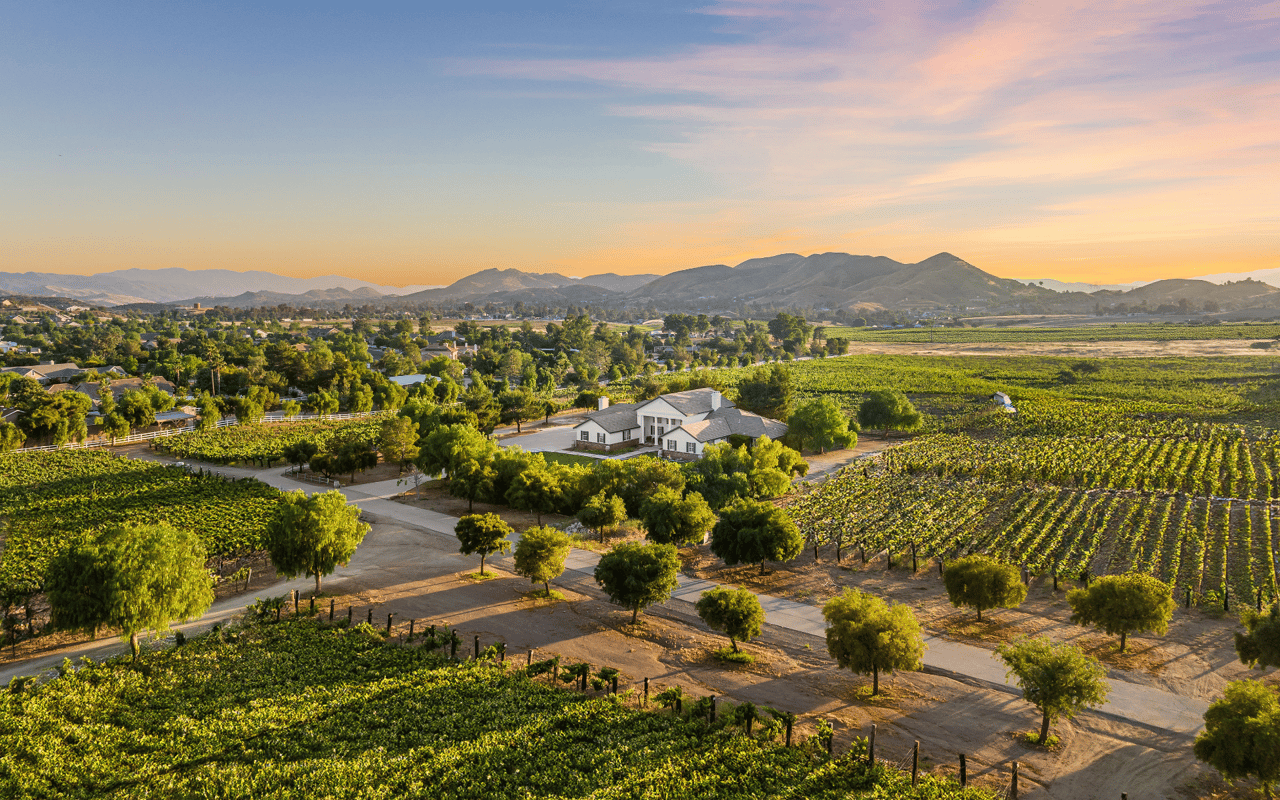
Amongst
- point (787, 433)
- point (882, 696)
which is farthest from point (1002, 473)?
point (882, 696)

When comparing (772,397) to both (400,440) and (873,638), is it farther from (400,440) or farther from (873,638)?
(873,638)

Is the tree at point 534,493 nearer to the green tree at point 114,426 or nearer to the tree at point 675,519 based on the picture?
the tree at point 675,519

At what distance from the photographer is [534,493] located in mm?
38031

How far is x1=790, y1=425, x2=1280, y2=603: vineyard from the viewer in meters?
32.2

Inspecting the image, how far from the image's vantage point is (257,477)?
51.6 m

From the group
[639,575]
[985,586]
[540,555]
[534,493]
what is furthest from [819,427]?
[639,575]

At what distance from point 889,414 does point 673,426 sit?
22.1 metres

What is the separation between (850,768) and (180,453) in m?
63.2

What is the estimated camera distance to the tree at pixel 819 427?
57094 millimetres

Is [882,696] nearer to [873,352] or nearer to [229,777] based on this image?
[229,777]

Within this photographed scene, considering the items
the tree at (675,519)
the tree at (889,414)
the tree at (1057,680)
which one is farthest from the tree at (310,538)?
the tree at (889,414)

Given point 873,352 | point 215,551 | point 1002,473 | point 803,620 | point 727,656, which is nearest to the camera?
point 727,656

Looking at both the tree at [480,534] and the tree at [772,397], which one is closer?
the tree at [480,534]

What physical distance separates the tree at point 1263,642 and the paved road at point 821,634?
2207 millimetres
